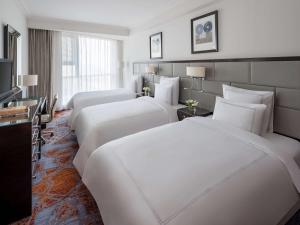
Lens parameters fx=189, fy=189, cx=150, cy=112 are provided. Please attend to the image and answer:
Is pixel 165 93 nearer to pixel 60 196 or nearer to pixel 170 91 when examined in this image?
pixel 170 91

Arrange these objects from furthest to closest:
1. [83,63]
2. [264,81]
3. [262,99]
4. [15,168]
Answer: [83,63] < [264,81] < [262,99] < [15,168]

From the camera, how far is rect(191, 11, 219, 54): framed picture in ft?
10.3

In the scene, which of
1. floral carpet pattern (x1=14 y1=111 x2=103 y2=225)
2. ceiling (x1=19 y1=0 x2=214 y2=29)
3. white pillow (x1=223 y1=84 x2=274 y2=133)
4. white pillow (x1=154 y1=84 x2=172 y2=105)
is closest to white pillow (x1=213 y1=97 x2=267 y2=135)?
white pillow (x1=223 y1=84 x2=274 y2=133)

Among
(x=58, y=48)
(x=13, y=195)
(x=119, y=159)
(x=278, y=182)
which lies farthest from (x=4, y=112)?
(x=58, y=48)

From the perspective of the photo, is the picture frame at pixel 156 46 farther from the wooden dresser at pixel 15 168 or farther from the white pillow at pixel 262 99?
the wooden dresser at pixel 15 168

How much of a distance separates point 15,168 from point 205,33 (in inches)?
130

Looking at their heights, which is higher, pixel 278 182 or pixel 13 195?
pixel 278 182

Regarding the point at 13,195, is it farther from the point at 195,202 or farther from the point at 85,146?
the point at 195,202

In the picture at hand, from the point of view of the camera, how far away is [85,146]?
245 cm

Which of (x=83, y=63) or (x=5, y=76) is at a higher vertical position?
(x=83, y=63)

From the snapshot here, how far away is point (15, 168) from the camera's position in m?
1.71

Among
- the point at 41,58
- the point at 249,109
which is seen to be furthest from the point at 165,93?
the point at 41,58

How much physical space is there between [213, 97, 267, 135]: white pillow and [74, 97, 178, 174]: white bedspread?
1107 mm

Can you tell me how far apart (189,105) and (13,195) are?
104 inches
